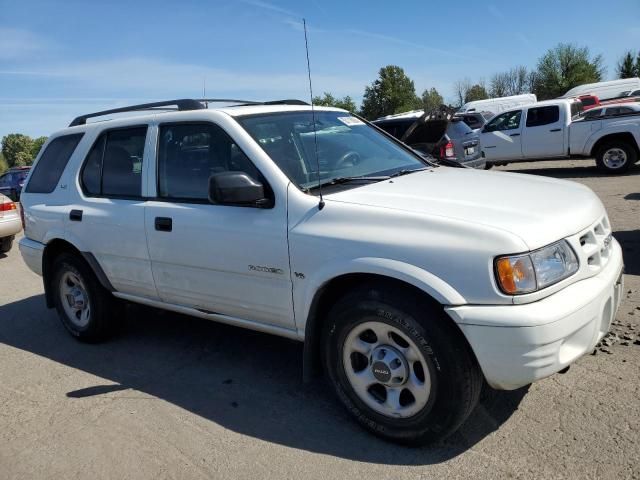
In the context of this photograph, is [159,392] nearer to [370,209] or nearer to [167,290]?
[167,290]

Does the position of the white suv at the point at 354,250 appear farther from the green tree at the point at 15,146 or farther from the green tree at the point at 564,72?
the green tree at the point at 15,146

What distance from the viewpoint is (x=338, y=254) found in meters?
3.05

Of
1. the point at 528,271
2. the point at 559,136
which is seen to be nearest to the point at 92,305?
the point at 528,271

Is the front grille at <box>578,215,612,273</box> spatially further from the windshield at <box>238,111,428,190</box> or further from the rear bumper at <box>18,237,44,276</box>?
the rear bumper at <box>18,237,44,276</box>

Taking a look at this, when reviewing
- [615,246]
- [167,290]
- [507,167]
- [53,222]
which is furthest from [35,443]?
[507,167]

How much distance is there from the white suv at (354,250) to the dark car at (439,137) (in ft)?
24.9

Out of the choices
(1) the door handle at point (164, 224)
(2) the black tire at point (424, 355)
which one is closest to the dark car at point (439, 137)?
(1) the door handle at point (164, 224)

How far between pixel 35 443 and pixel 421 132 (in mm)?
10523

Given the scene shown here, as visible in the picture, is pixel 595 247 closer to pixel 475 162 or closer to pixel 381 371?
pixel 381 371

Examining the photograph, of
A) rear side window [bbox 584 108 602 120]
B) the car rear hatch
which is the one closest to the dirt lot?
the car rear hatch

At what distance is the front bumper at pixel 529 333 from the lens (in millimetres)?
2545

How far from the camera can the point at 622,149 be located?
13.3 m

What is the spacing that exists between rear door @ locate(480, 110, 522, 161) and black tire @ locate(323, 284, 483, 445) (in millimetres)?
13427

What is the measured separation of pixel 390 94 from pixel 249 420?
7048 cm
